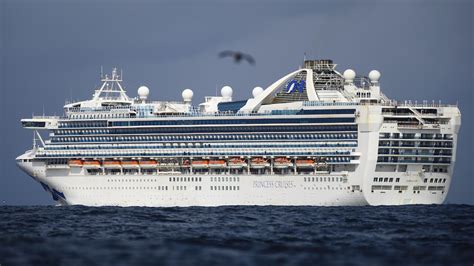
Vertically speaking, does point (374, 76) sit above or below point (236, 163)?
above

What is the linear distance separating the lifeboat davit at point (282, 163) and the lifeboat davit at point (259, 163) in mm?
812

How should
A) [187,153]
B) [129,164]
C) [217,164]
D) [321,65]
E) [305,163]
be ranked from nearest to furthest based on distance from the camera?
[305,163] → [217,164] → [187,153] → [129,164] → [321,65]

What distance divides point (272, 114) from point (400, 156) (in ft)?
38.9

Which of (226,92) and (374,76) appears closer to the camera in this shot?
(374,76)

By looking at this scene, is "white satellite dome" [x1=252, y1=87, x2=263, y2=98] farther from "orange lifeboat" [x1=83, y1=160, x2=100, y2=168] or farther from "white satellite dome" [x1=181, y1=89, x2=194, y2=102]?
"orange lifeboat" [x1=83, y1=160, x2=100, y2=168]

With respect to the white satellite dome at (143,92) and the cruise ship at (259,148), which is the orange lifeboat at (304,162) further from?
the white satellite dome at (143,92)

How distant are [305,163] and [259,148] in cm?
458

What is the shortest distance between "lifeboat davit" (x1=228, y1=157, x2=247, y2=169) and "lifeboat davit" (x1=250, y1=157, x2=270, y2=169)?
0.75 metres

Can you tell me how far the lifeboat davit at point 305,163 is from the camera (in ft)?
344

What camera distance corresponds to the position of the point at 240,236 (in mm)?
76375

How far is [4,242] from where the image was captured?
71500mm

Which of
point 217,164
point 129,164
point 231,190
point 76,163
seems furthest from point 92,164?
point 231,190

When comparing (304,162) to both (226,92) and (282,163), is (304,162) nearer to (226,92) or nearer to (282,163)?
(282,163)

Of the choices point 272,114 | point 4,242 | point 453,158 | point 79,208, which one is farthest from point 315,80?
point 4,242
